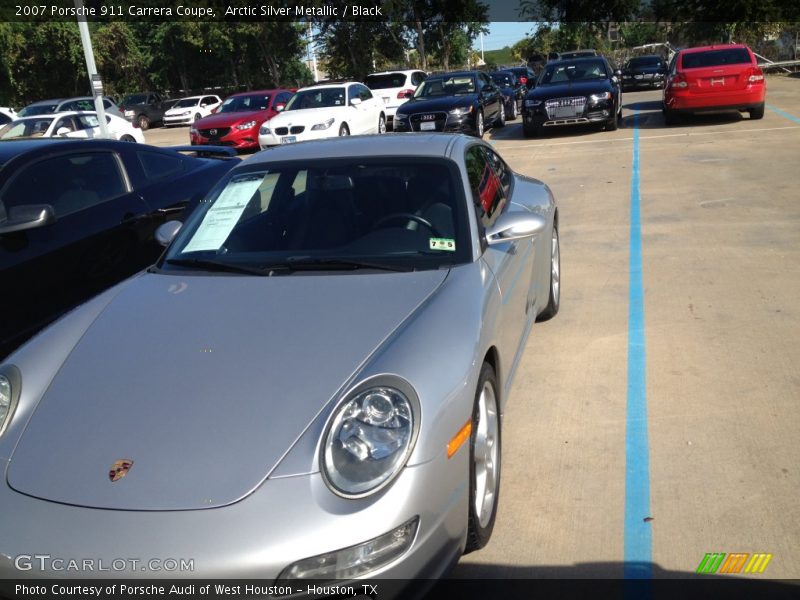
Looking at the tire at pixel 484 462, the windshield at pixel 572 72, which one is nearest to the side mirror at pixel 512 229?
the tire at pixel 484 462

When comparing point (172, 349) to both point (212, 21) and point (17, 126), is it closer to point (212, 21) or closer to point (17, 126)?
point (17, 126)

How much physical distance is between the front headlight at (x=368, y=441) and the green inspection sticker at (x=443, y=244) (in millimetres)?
1215

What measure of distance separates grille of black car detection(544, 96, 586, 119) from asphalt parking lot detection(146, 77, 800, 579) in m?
6.84

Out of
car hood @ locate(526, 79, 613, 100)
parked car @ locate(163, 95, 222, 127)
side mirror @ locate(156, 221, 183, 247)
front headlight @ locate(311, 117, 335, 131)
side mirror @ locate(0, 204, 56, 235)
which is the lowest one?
parked car @ locate(163, 95, 222, 127)

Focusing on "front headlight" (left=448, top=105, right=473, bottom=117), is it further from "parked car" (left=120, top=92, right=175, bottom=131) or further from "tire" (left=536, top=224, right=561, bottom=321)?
"parked car" (left=120, top=92, right=175, bottom=131)

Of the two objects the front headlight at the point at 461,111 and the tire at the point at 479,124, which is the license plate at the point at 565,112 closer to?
the tire at the point at 479,124

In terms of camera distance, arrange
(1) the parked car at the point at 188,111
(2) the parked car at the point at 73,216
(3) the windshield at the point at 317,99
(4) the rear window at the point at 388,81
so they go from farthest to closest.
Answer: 1. (1) the parked car at the point at 188,111
2. (4) the rear window at the point at 388,81
3. (3) the windshield at the point at 317,99
4. (2) the parked car at the point at 73,216

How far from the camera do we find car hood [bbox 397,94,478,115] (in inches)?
655

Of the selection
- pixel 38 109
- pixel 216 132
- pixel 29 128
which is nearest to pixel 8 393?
pixel 216 132

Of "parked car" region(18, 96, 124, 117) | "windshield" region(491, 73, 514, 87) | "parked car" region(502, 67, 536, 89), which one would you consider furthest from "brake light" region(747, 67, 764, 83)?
"parked car" region(18, 96, 124, 117)

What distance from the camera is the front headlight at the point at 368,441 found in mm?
2525

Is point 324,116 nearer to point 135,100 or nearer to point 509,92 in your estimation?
point 509,92

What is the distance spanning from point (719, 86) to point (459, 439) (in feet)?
48.7

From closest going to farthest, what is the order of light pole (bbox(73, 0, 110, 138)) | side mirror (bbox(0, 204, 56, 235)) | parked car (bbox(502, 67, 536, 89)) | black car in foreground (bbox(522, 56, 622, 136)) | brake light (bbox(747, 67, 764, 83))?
1. side mirror (bbox(0, 204, 56, 235))
2. brake light (bbox(747, 67, 764, 83))
3. black car in foreground (bbox(522, 56, 622, 136))
4. light pole (bbox(73, 0, 110, 138))
5. parked car (bbox(502, 67, 536, 89))
